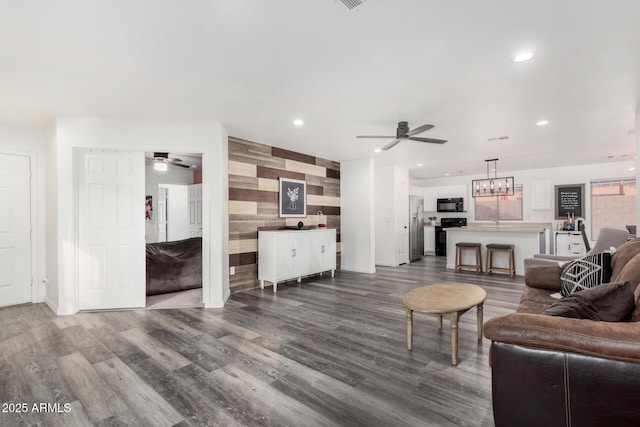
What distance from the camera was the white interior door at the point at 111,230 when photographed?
3.68m

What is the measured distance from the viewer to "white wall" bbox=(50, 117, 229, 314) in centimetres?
358

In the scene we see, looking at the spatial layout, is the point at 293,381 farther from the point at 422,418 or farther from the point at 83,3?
the point at 83,3

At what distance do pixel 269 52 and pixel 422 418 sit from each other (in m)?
2.68

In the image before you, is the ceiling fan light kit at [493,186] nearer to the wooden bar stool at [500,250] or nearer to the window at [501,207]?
the wooden bar stool at [500,250]

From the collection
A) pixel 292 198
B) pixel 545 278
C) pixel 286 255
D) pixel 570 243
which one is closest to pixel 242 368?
pixel 286 255

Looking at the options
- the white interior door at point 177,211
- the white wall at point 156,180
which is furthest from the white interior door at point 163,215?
the white wall at point 156,180

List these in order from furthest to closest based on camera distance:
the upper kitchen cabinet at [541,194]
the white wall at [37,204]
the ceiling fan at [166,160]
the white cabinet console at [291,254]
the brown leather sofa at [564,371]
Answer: the upper kitchen cabinet at [541,194] < the ceiling fan at [166,160] < the white cabinet console at [291,254] < the white wall at [37,204] < the brown leather sofa at [564,371]

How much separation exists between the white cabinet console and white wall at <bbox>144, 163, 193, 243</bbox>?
3.54m

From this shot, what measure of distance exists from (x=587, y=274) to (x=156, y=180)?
7579mm

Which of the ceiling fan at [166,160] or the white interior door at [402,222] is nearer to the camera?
the ceiling fan at [166,160]

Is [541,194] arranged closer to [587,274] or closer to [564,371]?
[587,274]

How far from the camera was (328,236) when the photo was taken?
18.8ft

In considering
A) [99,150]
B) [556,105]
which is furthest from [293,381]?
[556,105]

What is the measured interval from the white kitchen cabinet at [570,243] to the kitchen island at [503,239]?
0.26 meters
